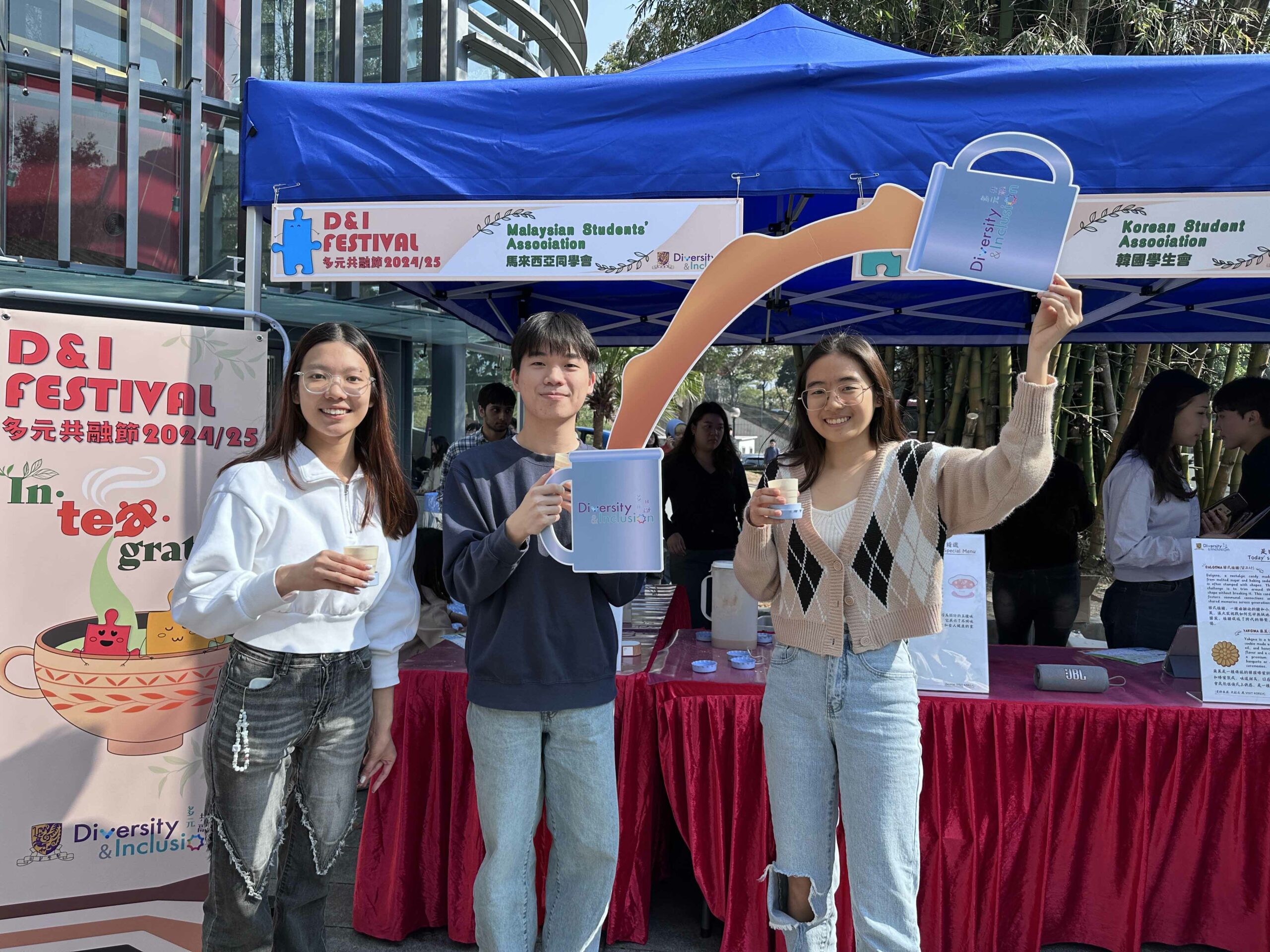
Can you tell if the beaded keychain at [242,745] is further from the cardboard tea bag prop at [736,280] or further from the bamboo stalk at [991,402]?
the bamboo stalk at [991,402]

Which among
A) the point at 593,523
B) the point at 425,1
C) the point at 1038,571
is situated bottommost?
the point at 1038,571

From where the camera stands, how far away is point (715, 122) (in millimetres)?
2410

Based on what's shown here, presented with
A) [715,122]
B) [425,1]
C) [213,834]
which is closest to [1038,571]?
[715,122]

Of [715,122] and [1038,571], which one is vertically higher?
[715,122]

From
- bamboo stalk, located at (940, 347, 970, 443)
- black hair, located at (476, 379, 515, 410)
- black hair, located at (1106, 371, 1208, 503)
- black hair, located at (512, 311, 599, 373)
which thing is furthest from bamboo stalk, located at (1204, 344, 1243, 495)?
black hair, located at (512, 311, 599, 373)

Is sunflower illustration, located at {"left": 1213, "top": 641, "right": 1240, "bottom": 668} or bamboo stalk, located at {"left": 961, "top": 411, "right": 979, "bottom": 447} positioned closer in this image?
sunflower illustration, located at {"left": 1213, "top": 641, "right": 1240, "bottom": 668}

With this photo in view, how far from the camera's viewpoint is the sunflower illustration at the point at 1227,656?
2145 mm

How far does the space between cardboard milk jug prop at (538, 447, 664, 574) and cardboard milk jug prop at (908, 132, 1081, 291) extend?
2.06ft

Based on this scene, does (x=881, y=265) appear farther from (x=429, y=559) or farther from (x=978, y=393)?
(x=978, y=393)

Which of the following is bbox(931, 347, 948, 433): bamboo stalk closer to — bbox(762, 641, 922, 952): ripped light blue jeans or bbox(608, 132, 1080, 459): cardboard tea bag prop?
bbox(608, 132, 1080, 459): cardboard tea bag prop

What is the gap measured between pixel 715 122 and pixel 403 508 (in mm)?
1469

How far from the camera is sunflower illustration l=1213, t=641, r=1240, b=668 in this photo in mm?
2145

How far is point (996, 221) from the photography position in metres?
1.42

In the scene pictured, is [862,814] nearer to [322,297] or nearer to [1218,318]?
[1218,318]
